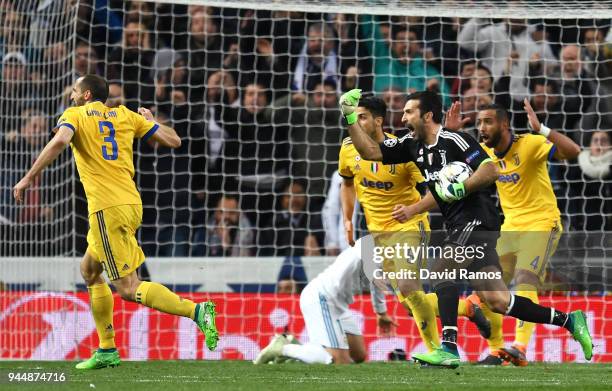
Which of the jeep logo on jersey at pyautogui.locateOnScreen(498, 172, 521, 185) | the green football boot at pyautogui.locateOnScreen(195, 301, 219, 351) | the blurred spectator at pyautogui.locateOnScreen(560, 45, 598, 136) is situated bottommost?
the green football boot at pyautogui.locateOnScreen(195, 301, 219, 351)

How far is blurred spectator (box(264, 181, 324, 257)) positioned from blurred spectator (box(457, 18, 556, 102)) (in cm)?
244

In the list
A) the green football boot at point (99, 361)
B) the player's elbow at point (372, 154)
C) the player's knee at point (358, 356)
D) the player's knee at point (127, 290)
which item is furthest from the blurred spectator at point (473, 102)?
the green football boot at point (99, 361)

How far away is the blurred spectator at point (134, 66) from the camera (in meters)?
12.2

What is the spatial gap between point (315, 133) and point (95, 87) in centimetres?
456

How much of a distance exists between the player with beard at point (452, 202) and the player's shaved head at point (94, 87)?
5.70ft

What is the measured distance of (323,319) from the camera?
29.1 ft

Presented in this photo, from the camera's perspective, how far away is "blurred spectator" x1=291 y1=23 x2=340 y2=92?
12430 millimetres

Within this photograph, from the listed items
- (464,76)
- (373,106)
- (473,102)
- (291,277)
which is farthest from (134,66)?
(373,106)

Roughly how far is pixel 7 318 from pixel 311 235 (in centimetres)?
318

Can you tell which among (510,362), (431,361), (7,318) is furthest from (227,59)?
(431,361)

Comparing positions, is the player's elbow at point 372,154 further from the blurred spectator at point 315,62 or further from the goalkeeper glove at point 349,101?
the blurred spectator at point 315,62

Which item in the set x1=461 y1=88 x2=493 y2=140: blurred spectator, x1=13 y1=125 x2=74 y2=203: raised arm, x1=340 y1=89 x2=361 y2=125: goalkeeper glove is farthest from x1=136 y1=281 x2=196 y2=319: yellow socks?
x1=461 y1=88 x2=493 y2=140: blurred spectator

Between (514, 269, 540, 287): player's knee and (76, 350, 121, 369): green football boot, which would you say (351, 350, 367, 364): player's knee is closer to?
(514, 269, 540, 287): player's knee

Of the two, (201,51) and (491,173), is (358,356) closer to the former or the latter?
(491,173)
